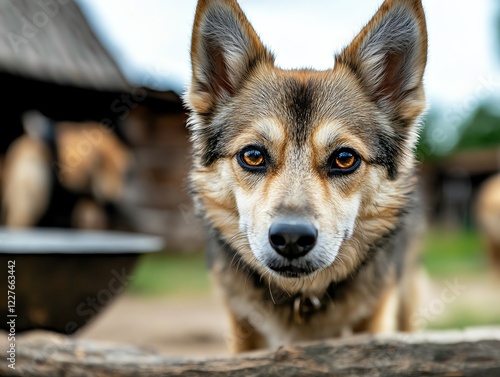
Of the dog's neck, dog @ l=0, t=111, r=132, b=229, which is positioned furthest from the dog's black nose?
dog @ l=0, t=111, r=132, b=229

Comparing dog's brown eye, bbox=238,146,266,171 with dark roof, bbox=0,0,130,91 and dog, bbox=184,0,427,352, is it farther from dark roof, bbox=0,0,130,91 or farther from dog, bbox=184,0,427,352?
dark roof, bbox=0,0,130,91

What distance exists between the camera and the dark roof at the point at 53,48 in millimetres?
6418

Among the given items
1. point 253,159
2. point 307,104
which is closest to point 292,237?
point 253,159

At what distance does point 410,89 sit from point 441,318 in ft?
15.2

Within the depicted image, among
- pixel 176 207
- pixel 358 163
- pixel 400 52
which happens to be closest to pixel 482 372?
pixel 358 163

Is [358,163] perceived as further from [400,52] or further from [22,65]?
[22,65]

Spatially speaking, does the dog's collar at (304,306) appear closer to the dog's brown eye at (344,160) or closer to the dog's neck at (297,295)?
the dog's neck at (297,295)

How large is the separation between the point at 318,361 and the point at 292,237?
0.71 meters

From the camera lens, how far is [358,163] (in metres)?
3.22

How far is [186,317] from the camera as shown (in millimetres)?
7820

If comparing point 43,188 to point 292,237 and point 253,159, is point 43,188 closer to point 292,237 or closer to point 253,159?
point 253,159

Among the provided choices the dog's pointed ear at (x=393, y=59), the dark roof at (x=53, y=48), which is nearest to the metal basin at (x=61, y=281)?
the dog's pointed ear at (x=393, y=59)

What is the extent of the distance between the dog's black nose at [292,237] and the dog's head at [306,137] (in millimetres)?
13

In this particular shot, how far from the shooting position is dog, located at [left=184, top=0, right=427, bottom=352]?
3.04 meters
